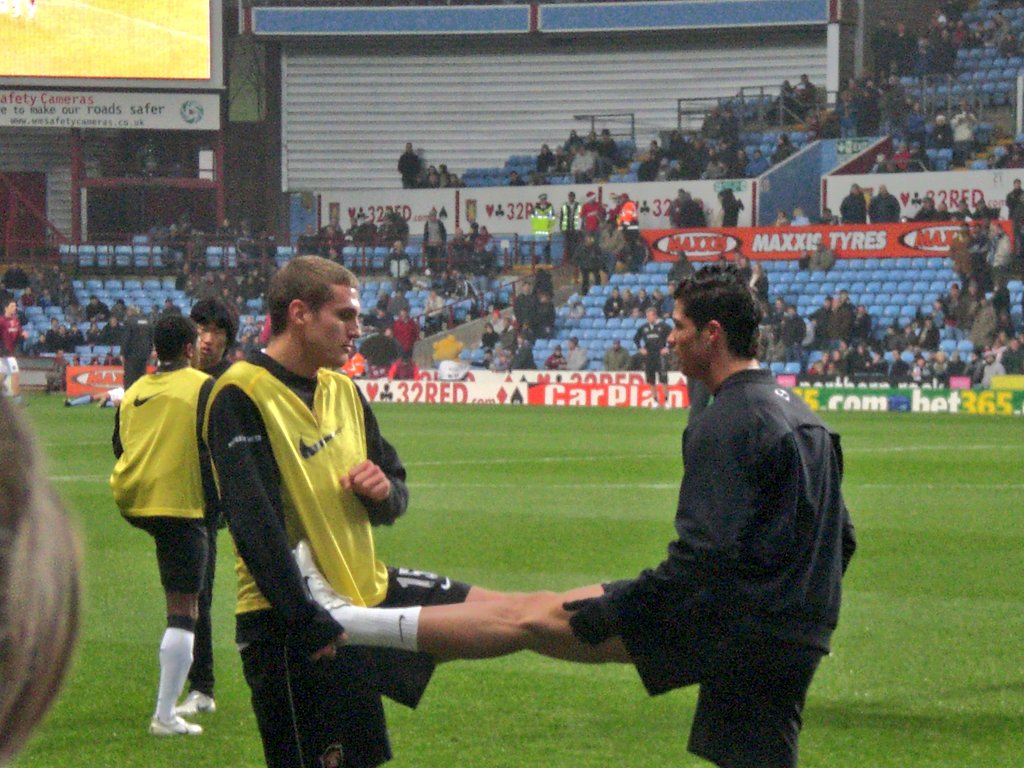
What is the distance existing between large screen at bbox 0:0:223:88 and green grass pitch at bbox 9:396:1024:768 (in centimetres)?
2363

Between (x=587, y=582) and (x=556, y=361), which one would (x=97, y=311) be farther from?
(x=587, y=582)

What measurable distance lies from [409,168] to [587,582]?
3533cm

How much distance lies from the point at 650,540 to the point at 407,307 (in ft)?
82.7

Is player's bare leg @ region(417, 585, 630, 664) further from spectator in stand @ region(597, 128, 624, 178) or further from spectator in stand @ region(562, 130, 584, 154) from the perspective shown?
spectator in stand @ region(562, 130, 584, 154)

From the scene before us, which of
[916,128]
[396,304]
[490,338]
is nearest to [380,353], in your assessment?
[396,304]

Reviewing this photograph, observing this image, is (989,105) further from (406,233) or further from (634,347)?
(406,233)

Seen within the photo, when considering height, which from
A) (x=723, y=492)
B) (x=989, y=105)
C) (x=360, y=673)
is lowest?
(x=360, y=673)

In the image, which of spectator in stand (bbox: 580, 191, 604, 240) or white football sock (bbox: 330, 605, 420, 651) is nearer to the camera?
white football sock (bbox: 330, 605, 420, 651)

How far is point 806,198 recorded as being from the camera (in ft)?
132

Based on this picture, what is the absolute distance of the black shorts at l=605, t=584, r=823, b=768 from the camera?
→ 3.79 m

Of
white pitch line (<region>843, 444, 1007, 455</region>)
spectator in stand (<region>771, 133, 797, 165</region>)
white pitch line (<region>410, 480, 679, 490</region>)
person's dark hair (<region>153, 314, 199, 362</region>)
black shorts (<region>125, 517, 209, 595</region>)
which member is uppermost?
spectator in stand (<region>771, 133, 797, 165</region>)

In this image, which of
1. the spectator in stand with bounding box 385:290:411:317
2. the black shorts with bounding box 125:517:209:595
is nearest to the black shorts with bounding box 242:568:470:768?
the black shorts with bounding box 125:517:209:595

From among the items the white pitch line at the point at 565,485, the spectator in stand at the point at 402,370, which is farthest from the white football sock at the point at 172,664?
the spectator in stand at the point at 402,370

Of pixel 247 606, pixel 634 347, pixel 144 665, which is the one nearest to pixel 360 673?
pixel 247 606
